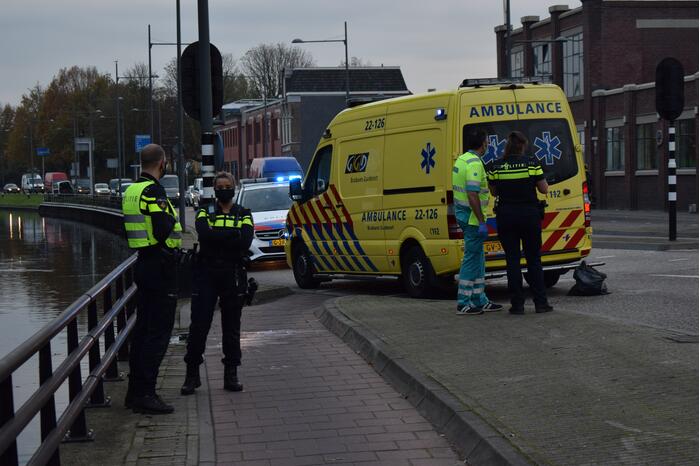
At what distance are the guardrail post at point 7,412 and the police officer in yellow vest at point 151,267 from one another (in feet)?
10.9

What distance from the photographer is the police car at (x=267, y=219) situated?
22.3m

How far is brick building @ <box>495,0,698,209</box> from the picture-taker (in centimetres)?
4838

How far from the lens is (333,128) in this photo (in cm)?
1683

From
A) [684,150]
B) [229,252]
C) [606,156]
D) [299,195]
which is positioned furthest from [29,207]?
[229,252]

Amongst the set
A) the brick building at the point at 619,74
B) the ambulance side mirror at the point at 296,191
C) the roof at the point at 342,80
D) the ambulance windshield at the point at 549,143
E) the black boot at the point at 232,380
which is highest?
the roof at the point at 342,80

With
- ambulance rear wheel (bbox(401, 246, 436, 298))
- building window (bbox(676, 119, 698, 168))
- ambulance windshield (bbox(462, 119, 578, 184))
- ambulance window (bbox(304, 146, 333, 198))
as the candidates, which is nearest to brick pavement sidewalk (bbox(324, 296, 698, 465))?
ambulance rear wheel (bbox(401, 246, 436, 298))

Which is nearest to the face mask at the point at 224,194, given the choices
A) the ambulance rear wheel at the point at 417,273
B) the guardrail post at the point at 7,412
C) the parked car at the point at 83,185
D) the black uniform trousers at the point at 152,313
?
the black uniform trousers at the point at 152,313

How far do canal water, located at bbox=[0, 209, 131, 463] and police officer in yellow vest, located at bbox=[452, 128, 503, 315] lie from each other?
12.4 feet

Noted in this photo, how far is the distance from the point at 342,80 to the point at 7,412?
291ft

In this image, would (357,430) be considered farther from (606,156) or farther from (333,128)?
(606,156)

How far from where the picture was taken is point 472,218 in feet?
38.6

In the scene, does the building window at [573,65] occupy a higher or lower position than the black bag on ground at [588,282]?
higher

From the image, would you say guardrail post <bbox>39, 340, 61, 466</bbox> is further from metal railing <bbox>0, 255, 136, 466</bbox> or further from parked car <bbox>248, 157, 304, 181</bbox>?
parked car <bbox>248, 157, 304, 181</bbox>

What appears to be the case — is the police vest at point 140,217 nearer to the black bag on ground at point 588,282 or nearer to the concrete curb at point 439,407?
the concrete curb at point 439,407
